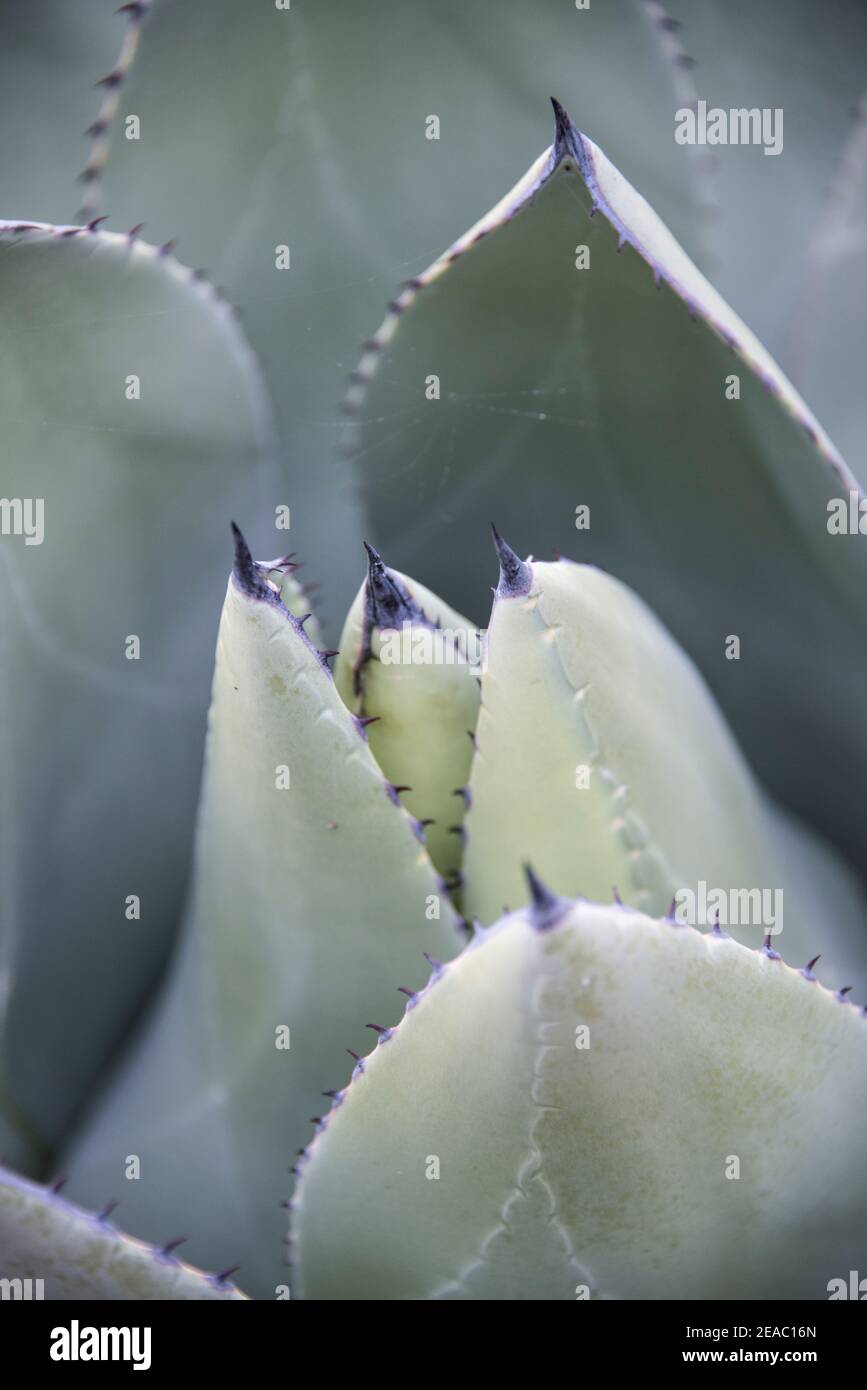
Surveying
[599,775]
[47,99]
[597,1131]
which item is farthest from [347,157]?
[597,1131]

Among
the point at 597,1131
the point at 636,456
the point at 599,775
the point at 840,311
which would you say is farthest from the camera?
the point at 840,311

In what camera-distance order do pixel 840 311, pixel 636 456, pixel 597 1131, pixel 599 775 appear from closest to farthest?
pixel 597 1131, pixel 599 775, pixel 636 456, pixel 840 311

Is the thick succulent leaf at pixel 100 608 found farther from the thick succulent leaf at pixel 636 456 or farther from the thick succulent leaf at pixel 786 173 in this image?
the thick succulent leaf at pixel 786 173

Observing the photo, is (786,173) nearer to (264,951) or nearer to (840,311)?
(840,311)

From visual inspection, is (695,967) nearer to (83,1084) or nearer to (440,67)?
(83,1084)

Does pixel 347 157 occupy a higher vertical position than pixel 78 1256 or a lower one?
higher

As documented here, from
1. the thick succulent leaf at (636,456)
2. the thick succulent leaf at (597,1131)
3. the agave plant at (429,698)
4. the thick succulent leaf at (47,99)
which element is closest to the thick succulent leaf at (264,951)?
the agave plant at (429,698)

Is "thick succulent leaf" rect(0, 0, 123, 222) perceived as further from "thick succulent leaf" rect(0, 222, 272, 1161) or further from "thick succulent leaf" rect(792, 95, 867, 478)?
"thick succulent leaf" rect(792, 95, 867, 478)
